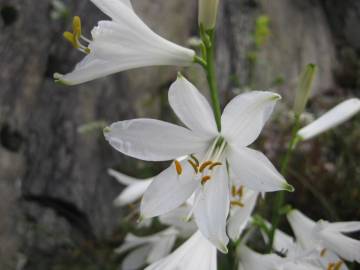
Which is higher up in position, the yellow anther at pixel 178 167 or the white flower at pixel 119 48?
the white flower at pixel 119 48

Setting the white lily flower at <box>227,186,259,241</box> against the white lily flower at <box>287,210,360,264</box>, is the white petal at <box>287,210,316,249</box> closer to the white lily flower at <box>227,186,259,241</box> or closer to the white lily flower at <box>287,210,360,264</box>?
the white lily flower at <box>287,210,360,264</box>

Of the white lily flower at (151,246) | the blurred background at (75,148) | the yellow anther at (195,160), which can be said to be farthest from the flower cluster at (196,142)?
the blurred background at (75,148)

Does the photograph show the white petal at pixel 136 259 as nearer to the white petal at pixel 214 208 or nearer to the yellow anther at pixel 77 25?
the white petal at pixel 214 208

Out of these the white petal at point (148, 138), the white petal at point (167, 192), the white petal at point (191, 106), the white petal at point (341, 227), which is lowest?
the white petal at point (341, 227)

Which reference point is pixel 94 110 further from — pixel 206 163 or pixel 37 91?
pixel 206 163

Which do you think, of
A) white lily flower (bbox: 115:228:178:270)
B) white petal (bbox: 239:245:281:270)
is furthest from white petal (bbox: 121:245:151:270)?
white petal (bbox: 239:245:281:270)

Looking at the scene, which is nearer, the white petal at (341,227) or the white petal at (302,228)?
the white petal at (341,227)

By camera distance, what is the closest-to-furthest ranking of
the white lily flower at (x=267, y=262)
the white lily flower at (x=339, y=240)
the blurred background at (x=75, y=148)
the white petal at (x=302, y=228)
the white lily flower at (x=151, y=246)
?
1. the white lily flower at (x=267, y=262)
2. the white lily flower at (x=339, y=240)
3. the white petal at (x=302, y=228)
4. the white lily flower at (x=151, y=246)
5. the blurred background at (x=75, y=148)
